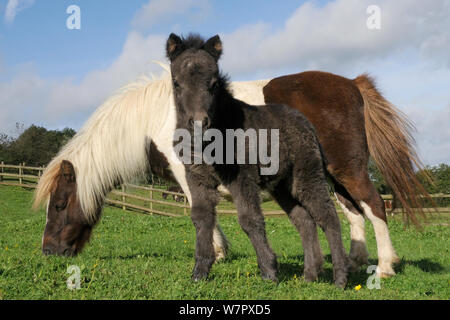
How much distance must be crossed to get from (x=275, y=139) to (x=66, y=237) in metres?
3.76

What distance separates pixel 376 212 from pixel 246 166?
279cm

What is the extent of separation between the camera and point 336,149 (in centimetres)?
637

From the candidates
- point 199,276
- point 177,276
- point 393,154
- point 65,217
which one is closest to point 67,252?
point 65,217

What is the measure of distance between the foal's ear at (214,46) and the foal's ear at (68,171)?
3255mm

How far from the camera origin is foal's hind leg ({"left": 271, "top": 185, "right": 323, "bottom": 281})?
4824 millimetres

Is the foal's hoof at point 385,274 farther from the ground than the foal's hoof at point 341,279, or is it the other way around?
the foal's hoof at point 341,279

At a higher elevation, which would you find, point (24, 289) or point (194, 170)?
point (194, 170)

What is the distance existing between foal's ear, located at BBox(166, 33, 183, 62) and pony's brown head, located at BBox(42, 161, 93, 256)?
297cm

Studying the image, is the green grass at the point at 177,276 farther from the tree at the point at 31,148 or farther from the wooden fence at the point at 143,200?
the tree at the point at 31,148

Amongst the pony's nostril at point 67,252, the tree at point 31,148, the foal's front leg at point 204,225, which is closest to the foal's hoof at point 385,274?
the foal's front leg at point 204,225

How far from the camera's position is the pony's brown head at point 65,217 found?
6406 millimetres

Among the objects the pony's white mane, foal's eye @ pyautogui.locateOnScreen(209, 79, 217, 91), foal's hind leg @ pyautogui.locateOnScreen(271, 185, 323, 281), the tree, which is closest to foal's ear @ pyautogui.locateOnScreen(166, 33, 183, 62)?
foal's eye @ pyautogui.locateOnScreen(209, 79, 217, 91)
